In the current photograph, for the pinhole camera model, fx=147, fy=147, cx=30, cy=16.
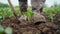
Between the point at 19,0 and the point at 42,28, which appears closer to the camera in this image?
the point at 42,28

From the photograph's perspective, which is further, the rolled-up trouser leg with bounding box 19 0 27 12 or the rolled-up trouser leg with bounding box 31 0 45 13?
the rolled-up trouser leg with bounding box 19 0 27 12

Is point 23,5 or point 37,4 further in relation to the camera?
point 23,5

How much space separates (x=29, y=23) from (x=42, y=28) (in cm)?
13

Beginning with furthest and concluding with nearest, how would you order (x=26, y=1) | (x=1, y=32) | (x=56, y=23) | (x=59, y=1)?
(x=59, y=1), (x=26, y=1), (x=56, y=23), (x=1, y=32)

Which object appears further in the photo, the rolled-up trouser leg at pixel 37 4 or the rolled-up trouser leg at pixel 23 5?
the rolled-up trouser leg at pixel 23 5

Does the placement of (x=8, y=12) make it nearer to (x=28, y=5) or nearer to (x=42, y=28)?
(x=28, y=5)

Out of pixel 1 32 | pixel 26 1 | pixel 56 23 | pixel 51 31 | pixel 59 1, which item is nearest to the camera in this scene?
pixel 1 32

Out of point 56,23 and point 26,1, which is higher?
point 26,1

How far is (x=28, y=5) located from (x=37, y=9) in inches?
7.6

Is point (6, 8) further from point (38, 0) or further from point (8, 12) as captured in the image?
point (38, 0)

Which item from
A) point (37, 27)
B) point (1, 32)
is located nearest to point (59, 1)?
point (37, 27)

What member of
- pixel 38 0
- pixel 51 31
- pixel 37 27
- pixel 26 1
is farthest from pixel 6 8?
pixel 51 31

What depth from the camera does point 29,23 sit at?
3.38 feet

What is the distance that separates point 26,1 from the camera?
1.30m
